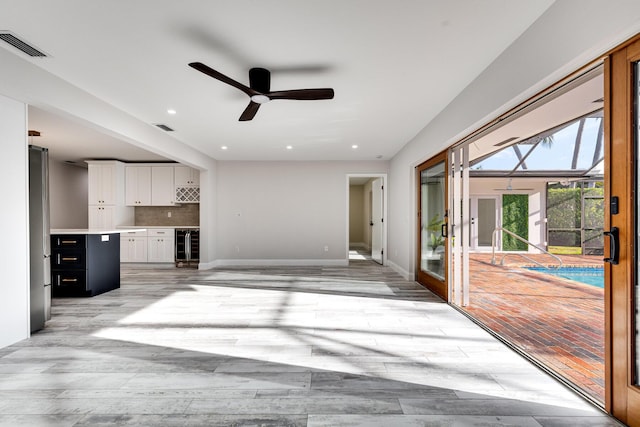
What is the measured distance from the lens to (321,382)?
7.19ft

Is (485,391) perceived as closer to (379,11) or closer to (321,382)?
(321,382)

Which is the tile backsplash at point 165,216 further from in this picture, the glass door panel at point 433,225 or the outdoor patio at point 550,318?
the outdoor patio at point 550,318

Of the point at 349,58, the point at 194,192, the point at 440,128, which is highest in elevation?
the point at 349,58

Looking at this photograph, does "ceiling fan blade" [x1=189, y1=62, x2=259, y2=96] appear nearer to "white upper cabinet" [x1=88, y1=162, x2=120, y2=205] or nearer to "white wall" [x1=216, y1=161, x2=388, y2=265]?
"white wall" [x1=216, y1=161, x2=388, y2=265]

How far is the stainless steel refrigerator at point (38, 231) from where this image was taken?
3150 mm

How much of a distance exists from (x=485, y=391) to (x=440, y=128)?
10.1 feet

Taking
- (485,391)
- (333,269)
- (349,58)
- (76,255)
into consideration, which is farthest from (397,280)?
(76,255)

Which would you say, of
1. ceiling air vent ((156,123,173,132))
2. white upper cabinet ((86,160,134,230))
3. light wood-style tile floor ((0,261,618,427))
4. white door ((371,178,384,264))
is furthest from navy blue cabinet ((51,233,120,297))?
white door ((371,178,384,264))

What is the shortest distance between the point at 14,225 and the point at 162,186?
16.4 ft

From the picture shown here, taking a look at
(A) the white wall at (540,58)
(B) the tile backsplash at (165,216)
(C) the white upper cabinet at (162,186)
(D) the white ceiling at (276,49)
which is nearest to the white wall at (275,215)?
(B) the tile backsplash at (165,216)

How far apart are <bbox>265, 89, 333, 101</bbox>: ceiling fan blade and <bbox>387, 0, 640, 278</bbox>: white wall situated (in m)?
Result: 1.43

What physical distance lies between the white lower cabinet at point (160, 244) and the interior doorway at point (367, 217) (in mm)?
4125

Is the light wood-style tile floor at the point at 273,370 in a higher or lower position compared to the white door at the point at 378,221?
lower

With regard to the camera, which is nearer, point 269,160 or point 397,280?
point 397,280
